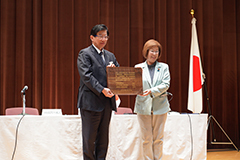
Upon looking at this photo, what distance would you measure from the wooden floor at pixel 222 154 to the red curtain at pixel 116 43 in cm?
45

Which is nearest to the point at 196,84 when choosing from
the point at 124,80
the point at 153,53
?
the point at 153,53

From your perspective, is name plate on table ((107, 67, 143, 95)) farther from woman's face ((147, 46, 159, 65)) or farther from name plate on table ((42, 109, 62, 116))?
name plate on table ((42, 109, 62, 116))

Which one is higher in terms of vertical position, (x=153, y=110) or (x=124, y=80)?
(x=124, y=80)

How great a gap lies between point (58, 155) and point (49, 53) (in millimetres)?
2481

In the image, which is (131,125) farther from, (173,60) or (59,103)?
(173,60)

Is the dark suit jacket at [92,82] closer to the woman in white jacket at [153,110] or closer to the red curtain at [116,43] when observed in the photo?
the woman in white jacket at [153,110]

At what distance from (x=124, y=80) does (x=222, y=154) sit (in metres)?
3.40

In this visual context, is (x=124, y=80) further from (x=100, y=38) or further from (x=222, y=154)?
(x=222, y=154)

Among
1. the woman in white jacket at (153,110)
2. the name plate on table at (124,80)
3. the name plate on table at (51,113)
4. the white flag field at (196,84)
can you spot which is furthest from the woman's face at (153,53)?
the white flag field at (196,84)

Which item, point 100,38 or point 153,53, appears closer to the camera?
point 100,38

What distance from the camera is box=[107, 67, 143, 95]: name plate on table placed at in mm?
2693

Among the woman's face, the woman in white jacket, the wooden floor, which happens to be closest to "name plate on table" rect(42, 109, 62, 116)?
the woman in white jacket

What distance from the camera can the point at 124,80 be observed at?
2.79 meters

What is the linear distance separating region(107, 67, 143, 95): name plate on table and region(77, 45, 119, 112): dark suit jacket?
0.09 meters
